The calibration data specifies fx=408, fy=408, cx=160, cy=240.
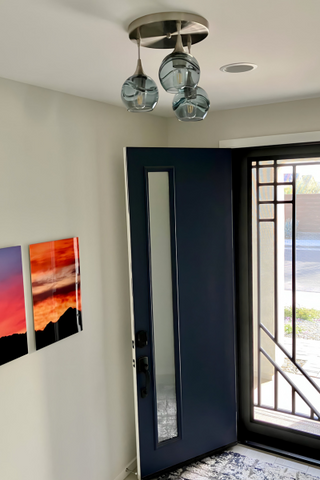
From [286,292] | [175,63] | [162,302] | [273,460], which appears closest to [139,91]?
[175,63]

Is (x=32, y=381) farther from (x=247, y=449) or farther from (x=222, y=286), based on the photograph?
(x=247, y=449)

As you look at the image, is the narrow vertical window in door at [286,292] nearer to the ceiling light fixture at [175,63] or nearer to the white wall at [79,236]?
the white wall at [79,236]

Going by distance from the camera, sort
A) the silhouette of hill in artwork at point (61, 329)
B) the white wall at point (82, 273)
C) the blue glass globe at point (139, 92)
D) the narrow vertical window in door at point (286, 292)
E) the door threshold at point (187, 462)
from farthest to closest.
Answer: the narrow vertical window in door at point (286, 292) < the door threshold at point (187, 462) < the silhouette of hill in artwork at point (61, 329) < the white wall at point (82, 273) < the blue glass globe at point (139, 92)

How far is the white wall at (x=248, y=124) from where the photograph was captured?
2654 millimetres

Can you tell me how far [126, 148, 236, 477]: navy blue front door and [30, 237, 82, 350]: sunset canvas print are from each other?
40 cm

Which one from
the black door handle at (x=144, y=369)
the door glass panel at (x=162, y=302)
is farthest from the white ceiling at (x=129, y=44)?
the black door handle at (x=144, y=369)

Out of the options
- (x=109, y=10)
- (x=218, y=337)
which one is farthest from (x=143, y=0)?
(x=218, y=337)

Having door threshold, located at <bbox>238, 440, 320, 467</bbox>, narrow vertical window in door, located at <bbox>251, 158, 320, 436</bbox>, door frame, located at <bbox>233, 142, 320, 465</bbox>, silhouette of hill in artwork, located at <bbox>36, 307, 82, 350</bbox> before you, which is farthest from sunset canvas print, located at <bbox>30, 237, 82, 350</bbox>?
door threshold, located at <bbox>238, 440, 320, 467</bbox>

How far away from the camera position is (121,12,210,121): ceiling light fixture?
1.20 m

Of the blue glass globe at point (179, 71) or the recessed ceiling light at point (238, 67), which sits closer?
the blue glass globe at point (179, 71)

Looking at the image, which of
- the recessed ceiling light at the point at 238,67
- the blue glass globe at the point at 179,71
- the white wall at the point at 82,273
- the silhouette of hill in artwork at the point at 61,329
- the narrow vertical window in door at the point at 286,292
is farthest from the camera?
the narrow vertical window in door at the point at 286,292

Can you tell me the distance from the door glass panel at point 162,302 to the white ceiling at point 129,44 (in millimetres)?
665

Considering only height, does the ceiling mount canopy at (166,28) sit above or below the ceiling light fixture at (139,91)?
above

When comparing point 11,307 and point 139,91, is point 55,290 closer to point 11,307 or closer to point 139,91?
point 11,307
